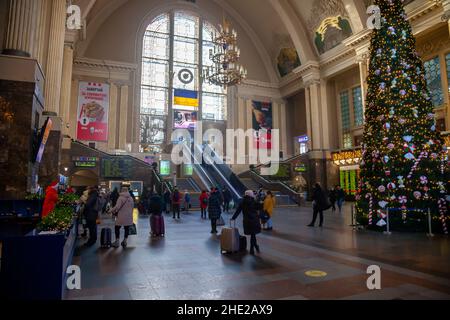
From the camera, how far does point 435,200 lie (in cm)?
815

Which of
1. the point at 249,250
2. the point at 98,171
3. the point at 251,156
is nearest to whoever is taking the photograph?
the point at 249,250

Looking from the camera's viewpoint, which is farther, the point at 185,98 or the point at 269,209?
the point at 185,98

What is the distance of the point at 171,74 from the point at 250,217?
23.3 m

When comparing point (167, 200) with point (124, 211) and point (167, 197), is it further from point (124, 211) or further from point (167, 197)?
point (124, 211)

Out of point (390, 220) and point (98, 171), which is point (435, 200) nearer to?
point (390, 220)

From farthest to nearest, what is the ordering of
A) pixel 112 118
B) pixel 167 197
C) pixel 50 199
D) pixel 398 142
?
pixel 112 118
pixel 167 197
pixel 398 142
pixel 50 199

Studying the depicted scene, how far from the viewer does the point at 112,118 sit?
2489 cm

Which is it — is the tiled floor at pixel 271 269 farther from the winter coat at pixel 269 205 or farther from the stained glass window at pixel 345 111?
the stained glass window at pixel 345 111

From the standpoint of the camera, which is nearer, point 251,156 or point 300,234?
point 300,234

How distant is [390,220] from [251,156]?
2058 cm

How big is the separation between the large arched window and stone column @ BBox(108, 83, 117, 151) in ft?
8.43

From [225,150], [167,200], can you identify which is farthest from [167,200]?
[225,150]

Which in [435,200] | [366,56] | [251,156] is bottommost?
[435,200]
